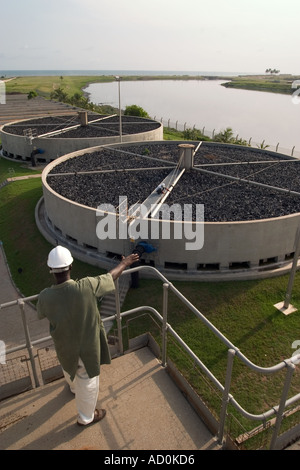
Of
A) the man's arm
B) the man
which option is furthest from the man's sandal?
the man's arm

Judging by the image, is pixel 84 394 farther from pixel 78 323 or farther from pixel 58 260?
pixel 58 260

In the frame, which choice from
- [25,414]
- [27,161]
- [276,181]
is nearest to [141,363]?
[25,414]

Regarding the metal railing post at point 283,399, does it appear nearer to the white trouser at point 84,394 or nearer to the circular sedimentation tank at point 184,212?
the white trouser at point 84,394

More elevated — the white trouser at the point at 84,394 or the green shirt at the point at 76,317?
the green shirt at the point at 76,317

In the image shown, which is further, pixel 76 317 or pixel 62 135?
pixel 62 135

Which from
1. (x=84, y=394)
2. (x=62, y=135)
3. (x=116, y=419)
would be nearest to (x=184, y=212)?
(x=116, y=419)

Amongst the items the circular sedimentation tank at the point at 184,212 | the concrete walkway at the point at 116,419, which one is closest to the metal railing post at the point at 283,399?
the concrete walkway at the point at 116,419
